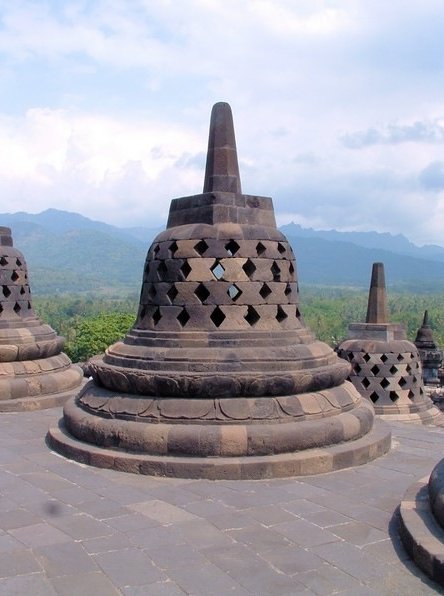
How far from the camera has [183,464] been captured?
17.3 feet

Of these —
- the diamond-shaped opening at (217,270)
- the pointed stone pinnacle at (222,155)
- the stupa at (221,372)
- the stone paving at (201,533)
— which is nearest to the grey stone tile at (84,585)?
the stone paving at (201,533)

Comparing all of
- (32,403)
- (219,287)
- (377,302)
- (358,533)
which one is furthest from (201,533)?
(377,302)

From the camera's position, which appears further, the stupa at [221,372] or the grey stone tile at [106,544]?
the stupa at [221,372]

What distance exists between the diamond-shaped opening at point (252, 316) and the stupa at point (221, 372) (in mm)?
20

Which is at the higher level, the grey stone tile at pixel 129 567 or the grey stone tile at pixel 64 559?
the grey stone tile at pixel 129 567

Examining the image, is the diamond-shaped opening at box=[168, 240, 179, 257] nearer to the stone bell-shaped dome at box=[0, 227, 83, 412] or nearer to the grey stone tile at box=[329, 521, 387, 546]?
the grey stone tile at box=[329, 521, 387, 546]

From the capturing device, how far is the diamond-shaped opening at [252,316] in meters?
6.20

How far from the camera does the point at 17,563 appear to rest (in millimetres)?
3662

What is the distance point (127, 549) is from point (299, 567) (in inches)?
41.3

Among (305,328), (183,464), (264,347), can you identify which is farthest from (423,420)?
(183,464)

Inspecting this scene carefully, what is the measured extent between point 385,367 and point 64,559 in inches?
346

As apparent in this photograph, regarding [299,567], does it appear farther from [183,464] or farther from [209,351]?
[209,351]

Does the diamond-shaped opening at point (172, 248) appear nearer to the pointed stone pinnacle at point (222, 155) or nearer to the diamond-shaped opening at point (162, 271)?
the diamond-shaped opening at point (162, 271)

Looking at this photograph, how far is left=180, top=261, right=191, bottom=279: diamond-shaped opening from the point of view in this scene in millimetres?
6258
